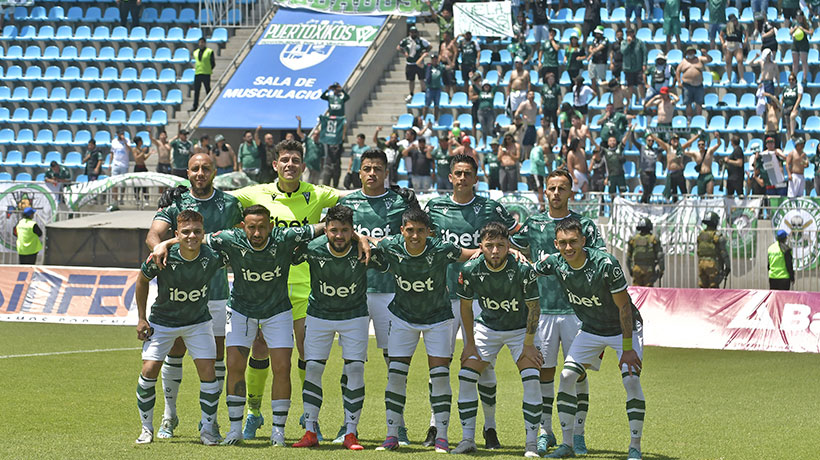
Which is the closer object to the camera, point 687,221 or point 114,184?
point 687,221

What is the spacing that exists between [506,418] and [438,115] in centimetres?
2024

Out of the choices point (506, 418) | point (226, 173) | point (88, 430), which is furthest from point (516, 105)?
point (88, 430)

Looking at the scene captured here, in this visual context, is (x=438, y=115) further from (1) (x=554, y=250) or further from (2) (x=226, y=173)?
(1) (x=554, y=250)

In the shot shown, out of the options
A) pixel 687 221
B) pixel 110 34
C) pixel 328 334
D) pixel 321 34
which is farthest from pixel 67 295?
pixel 110 34

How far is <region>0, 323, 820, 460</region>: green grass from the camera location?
9.88 meters

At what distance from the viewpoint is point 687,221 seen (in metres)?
22.6

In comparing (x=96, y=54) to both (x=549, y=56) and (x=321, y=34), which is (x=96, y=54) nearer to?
(x=321, y=34)

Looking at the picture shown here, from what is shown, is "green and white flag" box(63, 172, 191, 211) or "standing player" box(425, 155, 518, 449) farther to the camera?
"green and white flag" box(63, 172, 191, 211)

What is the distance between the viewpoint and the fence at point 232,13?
38.2 metres

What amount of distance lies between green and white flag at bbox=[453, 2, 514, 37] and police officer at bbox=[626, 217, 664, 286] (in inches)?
455

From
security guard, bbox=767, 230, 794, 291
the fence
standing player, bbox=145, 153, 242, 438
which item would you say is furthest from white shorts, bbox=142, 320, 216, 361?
the fence

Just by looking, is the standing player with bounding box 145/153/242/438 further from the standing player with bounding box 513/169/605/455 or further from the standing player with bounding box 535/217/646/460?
the standing player with bounding box 535/217/646/460

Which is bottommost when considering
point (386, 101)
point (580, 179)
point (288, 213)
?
point (288, 213)

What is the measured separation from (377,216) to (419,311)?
1.14 metres
